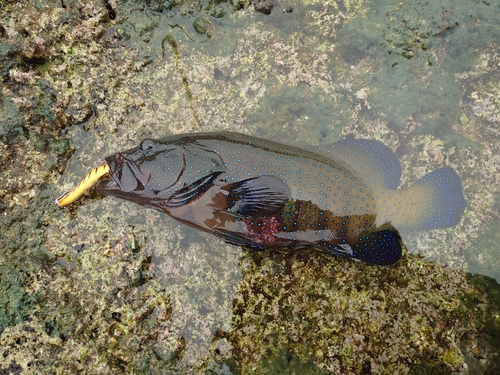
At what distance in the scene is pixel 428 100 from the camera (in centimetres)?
425

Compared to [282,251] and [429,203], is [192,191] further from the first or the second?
[429,203]

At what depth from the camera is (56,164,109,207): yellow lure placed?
386 centimetres

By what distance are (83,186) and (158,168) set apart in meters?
0.84

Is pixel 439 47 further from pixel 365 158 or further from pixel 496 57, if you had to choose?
pixel 365 158

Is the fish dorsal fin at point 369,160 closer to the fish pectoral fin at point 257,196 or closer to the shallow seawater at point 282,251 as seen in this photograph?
the shallow seawater at point 282,251

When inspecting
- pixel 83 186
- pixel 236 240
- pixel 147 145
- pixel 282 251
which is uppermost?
pixel 147 145

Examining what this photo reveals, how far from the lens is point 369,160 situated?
4.07 m

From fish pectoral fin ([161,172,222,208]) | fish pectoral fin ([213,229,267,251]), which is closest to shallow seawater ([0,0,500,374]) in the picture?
fish pectoral fin ([213,229,267,251])

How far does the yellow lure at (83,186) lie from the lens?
3.86 metres

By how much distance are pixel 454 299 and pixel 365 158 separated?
1673mm

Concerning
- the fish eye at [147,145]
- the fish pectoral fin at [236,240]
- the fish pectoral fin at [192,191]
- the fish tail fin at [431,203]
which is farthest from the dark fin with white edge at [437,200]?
the fish eye at [147,145]

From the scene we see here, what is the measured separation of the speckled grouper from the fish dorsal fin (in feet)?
0.11

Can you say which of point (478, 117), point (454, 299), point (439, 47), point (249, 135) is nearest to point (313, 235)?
point (249, 135)

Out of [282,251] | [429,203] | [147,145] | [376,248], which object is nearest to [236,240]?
[282,251]
